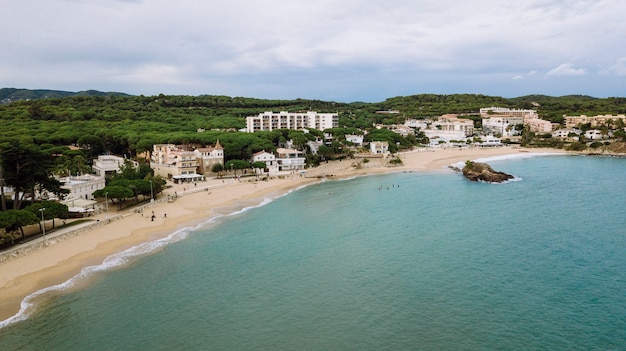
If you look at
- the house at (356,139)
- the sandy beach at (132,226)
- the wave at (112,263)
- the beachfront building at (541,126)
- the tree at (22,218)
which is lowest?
the wave at (112,263)

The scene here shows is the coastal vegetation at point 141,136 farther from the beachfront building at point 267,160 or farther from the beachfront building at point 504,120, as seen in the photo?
the beachfront building at point 504,120

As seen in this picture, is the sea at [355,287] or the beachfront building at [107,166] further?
the beachfront building at [107,166]

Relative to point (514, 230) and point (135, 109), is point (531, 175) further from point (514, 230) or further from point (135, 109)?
point (135, 109)

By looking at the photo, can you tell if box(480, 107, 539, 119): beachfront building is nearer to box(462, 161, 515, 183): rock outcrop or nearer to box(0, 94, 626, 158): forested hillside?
box(0, 94, 626, 158): forested hillside

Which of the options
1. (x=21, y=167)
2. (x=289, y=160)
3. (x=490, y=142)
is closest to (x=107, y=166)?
(x=21, y=167)

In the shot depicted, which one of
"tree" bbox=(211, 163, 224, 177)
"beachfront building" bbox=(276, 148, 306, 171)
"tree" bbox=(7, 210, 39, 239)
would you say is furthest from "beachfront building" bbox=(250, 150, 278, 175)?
"tree" bbox=(7, 210, 39, 239)

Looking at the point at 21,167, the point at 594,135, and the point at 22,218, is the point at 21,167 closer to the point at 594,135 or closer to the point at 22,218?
the point at 22,218

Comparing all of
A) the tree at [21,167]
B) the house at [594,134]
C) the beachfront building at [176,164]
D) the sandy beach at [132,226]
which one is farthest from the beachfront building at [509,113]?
the tree at [21,167]
